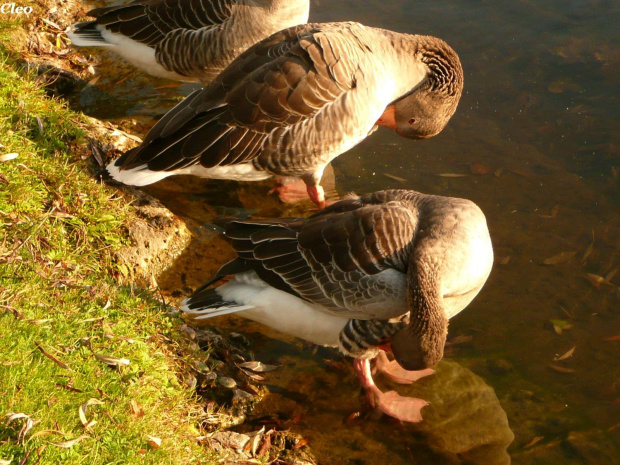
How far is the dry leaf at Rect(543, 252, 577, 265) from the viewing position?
21.1ft

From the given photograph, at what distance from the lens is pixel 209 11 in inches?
293

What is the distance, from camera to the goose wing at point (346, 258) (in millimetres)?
4910

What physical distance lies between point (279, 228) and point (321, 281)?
59 centimetres

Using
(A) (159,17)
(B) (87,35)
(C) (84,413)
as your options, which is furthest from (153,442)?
(B) (87,35)

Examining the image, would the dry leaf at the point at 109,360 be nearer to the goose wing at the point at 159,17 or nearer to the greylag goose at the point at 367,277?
the greylag goose at the point at 367,277

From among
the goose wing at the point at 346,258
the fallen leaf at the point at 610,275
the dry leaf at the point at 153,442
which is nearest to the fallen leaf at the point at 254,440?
the dry leaf at the point at 153,442

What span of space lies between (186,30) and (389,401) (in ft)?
15.6

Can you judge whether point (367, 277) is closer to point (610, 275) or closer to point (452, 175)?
point (610, 275)

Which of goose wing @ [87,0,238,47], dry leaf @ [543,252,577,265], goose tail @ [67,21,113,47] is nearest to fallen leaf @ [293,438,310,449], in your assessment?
dry leaf @ [543,252,577,265]

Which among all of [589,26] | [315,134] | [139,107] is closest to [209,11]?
[139,107]

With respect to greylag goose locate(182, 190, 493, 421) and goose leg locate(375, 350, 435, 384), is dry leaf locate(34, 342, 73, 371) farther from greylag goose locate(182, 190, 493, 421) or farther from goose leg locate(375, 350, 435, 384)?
goose leg locate(375, 350, 435, 384)

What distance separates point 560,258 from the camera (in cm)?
645

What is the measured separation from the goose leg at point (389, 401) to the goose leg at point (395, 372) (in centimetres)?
25

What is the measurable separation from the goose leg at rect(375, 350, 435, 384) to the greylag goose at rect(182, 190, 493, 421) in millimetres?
17
